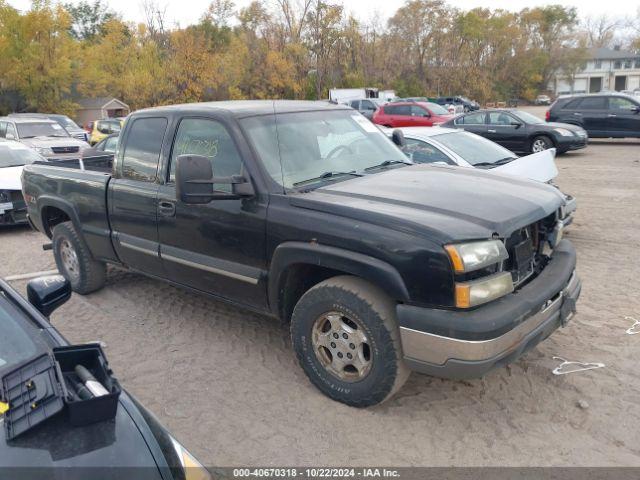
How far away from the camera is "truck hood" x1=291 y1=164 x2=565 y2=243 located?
315 cm

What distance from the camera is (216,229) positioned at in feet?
13.2

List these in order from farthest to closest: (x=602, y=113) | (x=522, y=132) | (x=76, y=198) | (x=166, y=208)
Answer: (x=602, y=113), (x=522, y=132), (x=76, y=198), (x=166, y=208)

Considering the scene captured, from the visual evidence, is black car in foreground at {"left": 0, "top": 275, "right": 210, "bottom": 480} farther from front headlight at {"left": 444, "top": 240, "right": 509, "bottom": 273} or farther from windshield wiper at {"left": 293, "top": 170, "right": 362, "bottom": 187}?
Answer: windshield wiper at {"left": 293, "top": 170, "right": 362, "bottom": 187}

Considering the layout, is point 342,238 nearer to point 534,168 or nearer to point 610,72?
point 534,168

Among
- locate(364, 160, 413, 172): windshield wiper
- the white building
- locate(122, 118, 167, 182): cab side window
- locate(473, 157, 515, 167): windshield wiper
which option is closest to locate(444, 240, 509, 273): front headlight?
locate(364, 160, 413, 172): windshield wiper

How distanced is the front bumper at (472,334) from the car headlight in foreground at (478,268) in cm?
7

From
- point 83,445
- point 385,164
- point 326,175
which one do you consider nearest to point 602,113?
point 385,164

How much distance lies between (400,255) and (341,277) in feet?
1.66

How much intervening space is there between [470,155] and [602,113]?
12131 millimetres

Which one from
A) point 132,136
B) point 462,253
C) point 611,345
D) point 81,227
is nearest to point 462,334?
point 462,253

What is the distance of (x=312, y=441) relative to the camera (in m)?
3.32

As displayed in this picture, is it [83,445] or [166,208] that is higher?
[166,208]

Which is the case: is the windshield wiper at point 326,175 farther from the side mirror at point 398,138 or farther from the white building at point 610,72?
the white building at point 610,72

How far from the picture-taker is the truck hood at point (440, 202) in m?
3.15
